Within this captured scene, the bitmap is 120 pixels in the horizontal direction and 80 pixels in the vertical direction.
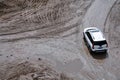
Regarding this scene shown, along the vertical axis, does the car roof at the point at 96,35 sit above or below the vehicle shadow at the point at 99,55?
above

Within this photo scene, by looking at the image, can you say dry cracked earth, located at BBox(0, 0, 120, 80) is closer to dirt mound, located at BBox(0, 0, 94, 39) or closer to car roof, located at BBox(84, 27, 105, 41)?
dirt mound, located at BBox(0, 0, 94, 39)

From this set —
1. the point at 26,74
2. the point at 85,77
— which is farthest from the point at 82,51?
the point at 26,74

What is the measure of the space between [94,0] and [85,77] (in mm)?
16441

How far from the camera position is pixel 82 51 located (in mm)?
29297

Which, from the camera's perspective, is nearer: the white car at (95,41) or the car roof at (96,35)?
the white car at (95,41)

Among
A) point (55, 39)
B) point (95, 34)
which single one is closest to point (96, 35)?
point (95, 34)

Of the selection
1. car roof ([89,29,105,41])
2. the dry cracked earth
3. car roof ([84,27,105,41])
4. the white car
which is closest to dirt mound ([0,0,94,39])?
the dry cracked earth

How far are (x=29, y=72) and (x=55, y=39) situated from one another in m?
6.70

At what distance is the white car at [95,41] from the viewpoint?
2844cm

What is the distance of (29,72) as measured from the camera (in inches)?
1024

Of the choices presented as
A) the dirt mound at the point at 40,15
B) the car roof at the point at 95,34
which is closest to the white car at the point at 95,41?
the car roof at the point at 95,34

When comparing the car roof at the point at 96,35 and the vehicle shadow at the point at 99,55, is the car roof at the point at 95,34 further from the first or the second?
the vehicle shadow at the point at 99,55

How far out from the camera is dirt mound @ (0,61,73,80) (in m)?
25.4

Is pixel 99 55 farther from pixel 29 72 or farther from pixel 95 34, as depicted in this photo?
pixel 29 72
